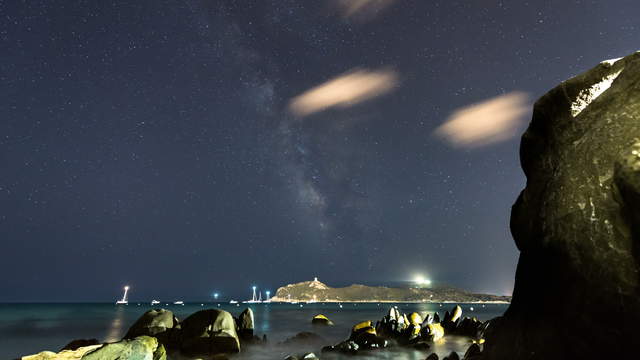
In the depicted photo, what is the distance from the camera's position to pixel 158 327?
20500 mm

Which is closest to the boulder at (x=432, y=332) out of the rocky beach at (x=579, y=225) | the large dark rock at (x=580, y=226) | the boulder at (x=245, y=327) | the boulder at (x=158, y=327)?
the boulder at (x=245, y=327)

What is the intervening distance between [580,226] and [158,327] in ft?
70.8

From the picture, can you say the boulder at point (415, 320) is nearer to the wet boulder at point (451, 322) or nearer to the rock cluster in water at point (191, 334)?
the wet boulder at point (451, 322)

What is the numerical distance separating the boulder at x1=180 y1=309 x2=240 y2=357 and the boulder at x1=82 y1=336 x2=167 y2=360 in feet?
21.2

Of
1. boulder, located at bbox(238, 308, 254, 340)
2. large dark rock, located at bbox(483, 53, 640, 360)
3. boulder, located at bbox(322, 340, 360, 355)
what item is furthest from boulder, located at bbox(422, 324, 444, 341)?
large dark rock, located at bbox(483, 53, 640, 360)

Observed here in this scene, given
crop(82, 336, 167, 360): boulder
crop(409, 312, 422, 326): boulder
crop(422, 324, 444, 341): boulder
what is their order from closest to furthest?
crop(82, 336, 167, 360): boulder < crop(422, 324, 444, 341): boulder < crop(409, 312, 422, 326): boulder

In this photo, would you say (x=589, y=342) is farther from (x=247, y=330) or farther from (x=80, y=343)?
(x=247, y=330)

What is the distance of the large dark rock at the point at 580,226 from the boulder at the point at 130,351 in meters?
11.1

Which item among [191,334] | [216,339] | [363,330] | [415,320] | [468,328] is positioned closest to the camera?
[191,334]

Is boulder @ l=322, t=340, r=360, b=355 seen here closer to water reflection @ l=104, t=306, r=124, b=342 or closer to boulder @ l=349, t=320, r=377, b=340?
boulder @ l=349, t=320, r=377, b=340

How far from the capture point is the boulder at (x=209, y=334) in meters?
18.9

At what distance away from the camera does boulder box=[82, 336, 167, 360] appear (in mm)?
11242

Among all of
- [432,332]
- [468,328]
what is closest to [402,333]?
[432,332]

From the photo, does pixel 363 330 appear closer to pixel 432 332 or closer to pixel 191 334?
pixel 432 332
